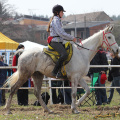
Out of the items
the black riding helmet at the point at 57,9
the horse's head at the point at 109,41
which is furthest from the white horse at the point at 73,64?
the black riding helmet at the point at 57,9

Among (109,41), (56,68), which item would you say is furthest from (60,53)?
(109,41)

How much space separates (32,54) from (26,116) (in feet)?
5.81

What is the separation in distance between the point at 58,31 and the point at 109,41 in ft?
5.09

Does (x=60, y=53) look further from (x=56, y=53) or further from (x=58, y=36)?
(x=58, y=36)

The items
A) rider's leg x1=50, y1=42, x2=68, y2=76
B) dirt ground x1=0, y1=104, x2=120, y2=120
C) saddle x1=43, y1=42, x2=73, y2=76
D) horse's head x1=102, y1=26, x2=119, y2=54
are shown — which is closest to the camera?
dirt ground x1=0, y1=104, x2=120, y2=120

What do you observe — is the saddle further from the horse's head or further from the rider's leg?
the horse's head

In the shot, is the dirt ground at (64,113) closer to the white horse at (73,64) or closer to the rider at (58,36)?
the white horse at (73,64)

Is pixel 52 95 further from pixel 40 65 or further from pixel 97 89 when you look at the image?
pixel 40 65

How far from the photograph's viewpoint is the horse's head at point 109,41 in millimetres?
7887

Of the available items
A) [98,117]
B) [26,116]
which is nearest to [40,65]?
[26,116]

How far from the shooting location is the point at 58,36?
773 cm

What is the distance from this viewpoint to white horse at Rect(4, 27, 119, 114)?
7676mm

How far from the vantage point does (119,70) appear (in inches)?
441

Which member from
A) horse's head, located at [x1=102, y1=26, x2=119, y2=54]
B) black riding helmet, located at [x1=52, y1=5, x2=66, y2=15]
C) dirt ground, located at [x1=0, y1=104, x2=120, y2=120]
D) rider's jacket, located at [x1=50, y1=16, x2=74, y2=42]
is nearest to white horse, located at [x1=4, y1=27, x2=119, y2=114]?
horse's head, located at [x1=102, y1=26, x2=119, y2=54]
